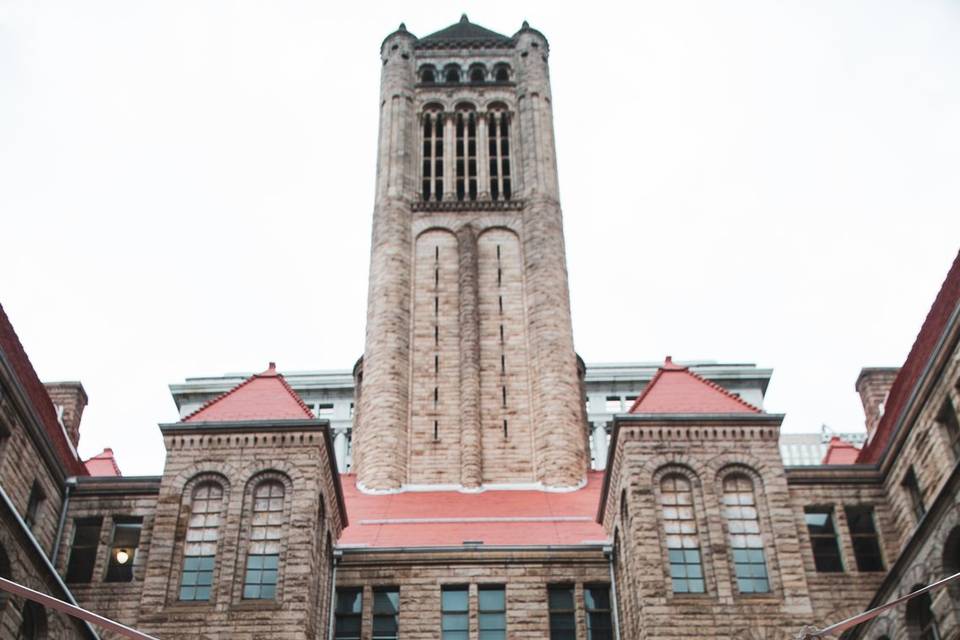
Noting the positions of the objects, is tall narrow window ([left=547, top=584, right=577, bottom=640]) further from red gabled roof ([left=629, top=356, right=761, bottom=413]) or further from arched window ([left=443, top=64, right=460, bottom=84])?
arched window ([left=443, top=64, right=460, bottom=84])

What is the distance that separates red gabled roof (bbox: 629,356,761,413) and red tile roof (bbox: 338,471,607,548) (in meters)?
5.09

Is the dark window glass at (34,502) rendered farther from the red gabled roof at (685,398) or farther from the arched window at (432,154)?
the arched window at (432,154)

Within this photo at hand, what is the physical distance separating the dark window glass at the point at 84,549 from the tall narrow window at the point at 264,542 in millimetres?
5185

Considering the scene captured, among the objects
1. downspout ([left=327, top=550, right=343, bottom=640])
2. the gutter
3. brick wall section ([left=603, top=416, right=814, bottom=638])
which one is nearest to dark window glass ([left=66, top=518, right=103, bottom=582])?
the gutter

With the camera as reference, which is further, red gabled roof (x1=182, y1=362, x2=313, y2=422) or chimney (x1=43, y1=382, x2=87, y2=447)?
chimney (x1=43, y1=382, x2=87, y2=447)

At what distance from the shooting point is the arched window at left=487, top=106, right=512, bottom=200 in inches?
2341

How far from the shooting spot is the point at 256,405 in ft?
114

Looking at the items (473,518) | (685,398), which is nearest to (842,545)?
(685,398)

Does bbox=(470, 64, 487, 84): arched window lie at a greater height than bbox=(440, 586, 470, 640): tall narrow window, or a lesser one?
greater

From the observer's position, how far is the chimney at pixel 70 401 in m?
42.6

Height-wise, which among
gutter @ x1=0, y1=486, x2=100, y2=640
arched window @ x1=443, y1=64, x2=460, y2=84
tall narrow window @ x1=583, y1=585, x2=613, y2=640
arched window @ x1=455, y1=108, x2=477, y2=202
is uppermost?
arched window @ x1=443, y1=64, x2=460, y2=84

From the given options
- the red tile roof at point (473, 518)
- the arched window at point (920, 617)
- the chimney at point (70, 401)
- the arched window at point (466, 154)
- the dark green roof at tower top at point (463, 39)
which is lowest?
the arched window at point (920, 617)

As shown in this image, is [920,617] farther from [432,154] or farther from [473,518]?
[432,154]

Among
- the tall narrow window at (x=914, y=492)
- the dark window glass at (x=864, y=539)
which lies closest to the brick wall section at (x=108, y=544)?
the dark window glass at (x=864, y=539)
